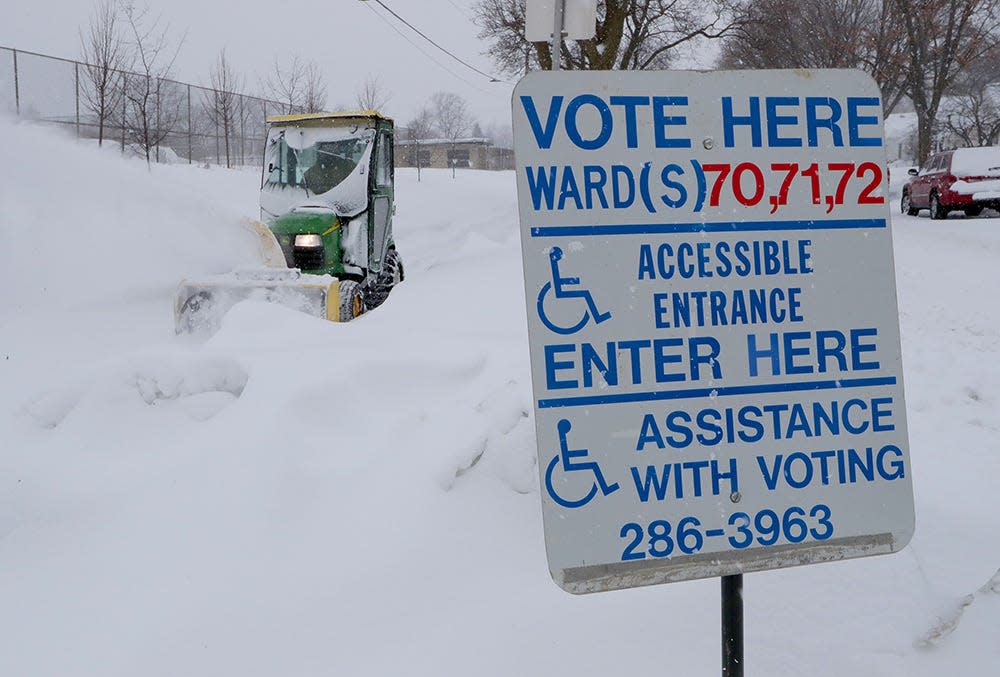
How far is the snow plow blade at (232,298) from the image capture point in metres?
7.82

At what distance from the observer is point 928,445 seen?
451 centimetres

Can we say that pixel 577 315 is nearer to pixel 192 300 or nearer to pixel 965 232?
pixel 192 300

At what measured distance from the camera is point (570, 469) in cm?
169

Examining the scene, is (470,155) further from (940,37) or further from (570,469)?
(570,469)

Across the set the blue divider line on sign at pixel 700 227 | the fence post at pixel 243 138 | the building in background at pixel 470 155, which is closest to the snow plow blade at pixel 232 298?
the blue divider line on sign at pixel 700 227

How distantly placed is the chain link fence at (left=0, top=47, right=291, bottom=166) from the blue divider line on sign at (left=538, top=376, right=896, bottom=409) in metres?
22.3

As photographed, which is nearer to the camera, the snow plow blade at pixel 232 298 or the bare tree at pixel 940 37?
the snow plow blade at pixel 232 298

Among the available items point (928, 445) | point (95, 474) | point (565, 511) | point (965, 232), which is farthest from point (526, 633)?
point (965, 232)

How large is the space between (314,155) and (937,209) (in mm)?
16054

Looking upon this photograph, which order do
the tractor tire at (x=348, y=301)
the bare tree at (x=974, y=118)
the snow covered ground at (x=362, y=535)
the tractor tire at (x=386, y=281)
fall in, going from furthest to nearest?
1. the bare tree at (x=974, y=118)
2. the tractor tire at (x=386, y=281)
3. the tractor tire at (x=348, y=301)
4. the snow covered ground at (x=362, y=535)

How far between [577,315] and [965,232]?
55.1ft

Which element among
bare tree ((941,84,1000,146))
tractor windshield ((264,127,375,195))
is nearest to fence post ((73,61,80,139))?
tractor windshield ((264,127,375,195))

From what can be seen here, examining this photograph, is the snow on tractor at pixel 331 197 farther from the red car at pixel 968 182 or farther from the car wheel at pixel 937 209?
the car wheel at pixel 937 209

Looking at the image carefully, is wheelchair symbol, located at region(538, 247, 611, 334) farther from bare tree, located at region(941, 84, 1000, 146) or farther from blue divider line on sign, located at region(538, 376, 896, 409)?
bare tree, located at region(941, 84, 1000, 146)
